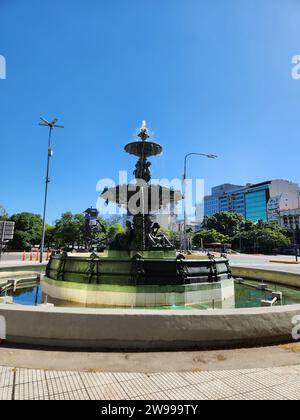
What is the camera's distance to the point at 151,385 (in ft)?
12.1

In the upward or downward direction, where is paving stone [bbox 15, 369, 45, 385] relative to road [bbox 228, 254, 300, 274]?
downward

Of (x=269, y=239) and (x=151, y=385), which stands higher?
(x=269, y=239)

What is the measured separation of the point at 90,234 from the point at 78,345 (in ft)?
93.0

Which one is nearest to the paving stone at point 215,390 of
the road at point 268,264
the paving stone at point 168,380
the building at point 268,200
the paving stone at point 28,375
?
the paving stone at point 168,380

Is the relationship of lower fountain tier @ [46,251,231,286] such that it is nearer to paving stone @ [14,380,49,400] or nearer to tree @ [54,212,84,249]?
paving stone @ [14,380,49,400]

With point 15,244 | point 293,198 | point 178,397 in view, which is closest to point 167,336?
point 178,397

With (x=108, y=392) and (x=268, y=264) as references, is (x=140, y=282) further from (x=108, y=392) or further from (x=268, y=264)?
(x=268, y=264)

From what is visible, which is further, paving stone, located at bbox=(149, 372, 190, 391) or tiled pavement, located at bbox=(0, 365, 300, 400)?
paving stone, located at bbox=(149, 372, 190, 391)

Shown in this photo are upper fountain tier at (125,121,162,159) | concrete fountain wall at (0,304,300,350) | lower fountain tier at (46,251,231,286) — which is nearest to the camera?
concrete fountain wall at (0,304,300,350)

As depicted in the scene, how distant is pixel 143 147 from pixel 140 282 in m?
7.37

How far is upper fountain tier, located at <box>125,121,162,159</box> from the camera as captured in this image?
1411 centimetres

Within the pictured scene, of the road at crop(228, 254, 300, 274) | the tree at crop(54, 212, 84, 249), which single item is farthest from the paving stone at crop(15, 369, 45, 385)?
the tree at crop(54, 212, 84, 249)

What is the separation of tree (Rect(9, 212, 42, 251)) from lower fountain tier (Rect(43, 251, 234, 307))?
64.4 meters

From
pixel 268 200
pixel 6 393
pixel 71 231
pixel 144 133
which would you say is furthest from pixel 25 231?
pixel 268 200
